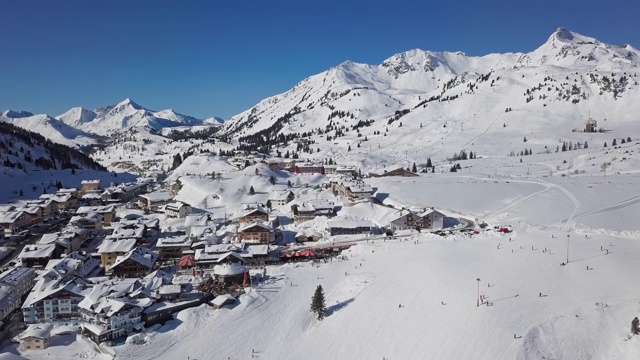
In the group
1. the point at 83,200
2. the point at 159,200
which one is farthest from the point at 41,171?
the point at 159,200

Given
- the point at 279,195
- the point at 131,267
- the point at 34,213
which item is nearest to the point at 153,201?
the point at 34,213

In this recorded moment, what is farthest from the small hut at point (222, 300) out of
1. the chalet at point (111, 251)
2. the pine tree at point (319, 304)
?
the chalet at point (111, 251)

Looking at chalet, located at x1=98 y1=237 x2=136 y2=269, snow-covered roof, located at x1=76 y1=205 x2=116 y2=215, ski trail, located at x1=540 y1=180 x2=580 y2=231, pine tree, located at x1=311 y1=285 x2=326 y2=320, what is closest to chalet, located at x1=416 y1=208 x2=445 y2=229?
ski trail, located at x1=540 y1=180 x2=580 y2=231

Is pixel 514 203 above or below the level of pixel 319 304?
above

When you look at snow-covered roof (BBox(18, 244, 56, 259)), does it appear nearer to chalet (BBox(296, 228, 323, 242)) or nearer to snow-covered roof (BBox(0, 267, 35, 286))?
snow-covered roof (BBox(0, 267, 35, 286))

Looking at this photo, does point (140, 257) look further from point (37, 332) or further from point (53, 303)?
point (37, 332)

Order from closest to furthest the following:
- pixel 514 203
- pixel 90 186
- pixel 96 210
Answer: pixel 514 203 → pixel 96 210 → pixel 90 186
